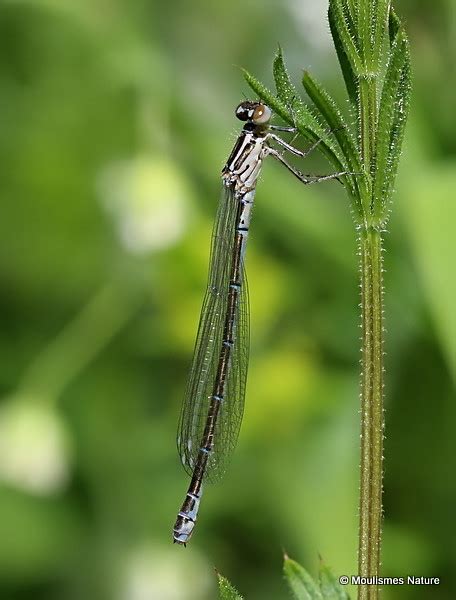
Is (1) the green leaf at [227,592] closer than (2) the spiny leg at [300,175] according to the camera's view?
Yes

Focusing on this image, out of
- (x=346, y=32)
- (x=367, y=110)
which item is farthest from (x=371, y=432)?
(x=346, y=32)

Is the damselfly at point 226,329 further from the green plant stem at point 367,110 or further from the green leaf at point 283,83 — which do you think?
the green plant stem at point 367,110

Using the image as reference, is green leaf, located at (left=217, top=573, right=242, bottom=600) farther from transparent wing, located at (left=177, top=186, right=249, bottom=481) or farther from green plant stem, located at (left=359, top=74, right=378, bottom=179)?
transparent wing, located at (left=177, top=186, right=249, bottom=481)

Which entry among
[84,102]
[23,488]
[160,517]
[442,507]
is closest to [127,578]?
[160,517]

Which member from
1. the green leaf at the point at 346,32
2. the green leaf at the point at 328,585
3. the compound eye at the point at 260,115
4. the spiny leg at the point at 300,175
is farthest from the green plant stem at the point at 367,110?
the compound eye at the point at 260,115

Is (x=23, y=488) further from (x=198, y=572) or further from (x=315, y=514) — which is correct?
(x=315, y=514)

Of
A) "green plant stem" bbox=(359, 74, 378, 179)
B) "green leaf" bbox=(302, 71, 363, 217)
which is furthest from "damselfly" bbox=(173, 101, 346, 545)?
"green plant stem" bbox=(359, 74, 378, 179)
